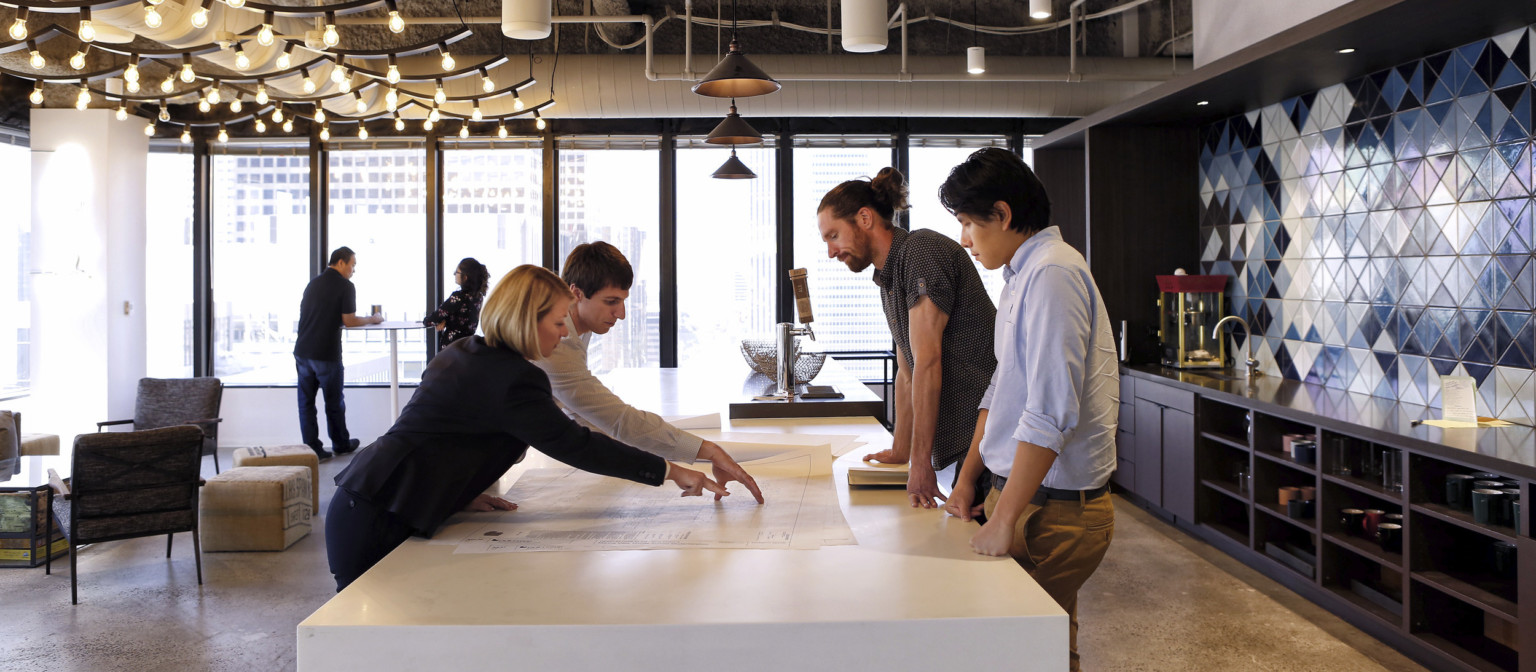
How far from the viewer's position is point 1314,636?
373 centimetres

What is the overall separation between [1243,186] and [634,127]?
478cm

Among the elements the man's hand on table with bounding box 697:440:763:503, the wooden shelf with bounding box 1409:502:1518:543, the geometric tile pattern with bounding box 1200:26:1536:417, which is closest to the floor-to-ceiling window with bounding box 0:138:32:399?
the man's hand on table with bounding box 697:440:763:503

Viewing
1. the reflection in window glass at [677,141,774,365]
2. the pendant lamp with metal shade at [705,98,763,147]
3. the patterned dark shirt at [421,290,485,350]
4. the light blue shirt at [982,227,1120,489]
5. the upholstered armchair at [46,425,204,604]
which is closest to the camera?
the light blue shirt at [982,227,1120,489]

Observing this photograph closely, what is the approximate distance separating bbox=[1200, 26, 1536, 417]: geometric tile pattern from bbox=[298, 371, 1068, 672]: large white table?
3261 millimetres

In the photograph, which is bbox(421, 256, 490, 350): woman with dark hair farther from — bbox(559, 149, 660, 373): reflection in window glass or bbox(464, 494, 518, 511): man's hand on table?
bbox(464, 494, 518, 511): man's hand on table

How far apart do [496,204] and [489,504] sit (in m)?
6.70

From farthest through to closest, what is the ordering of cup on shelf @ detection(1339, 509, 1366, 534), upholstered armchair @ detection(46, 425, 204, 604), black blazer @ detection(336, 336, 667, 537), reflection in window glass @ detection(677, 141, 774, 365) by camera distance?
reflection in window glass @ detection(677, 141, 774, 365), upholstered armchair @ detection(46, 425, 204, 604), cup on shelf @ detection(1339, 509, 1366, 534), black blazer @ detection(336, 336, 667, 537)

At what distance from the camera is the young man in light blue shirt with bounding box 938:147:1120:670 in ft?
5.47

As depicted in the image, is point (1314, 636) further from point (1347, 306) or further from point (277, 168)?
point (277, 168)

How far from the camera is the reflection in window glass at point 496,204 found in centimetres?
836

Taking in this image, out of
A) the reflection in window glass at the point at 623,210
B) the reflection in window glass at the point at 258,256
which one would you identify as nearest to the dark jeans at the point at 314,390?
the reflection in window glass at the point at 258,256

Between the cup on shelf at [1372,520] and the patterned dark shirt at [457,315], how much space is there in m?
5.59

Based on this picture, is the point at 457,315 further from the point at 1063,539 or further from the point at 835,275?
the point at 1063,539

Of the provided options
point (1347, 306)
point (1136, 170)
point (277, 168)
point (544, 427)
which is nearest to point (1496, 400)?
point (1347, 306)
